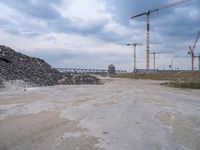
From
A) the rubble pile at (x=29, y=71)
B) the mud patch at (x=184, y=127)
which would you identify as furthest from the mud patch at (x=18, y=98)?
the rubble pile at (x=29, y=71)

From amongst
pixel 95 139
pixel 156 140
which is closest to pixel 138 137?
pixel 156 140

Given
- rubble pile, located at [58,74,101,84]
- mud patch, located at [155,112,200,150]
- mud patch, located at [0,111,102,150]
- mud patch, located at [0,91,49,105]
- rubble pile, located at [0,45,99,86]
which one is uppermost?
rubble pile, located at [0,45,99,86]

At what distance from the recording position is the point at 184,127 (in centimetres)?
1355

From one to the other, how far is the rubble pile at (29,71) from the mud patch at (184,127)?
21710 millimetres

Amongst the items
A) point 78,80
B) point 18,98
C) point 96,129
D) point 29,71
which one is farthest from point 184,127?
point 78,80

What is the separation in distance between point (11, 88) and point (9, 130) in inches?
865

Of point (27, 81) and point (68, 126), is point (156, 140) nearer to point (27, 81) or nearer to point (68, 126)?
point (68, 126)

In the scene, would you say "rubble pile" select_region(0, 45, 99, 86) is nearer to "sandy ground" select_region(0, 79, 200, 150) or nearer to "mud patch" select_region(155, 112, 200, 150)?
"sandy ground" select_region(0, 79, 200, 150)

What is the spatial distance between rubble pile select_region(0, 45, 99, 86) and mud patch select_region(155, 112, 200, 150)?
2171 cm

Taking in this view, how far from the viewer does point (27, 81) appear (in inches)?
1549

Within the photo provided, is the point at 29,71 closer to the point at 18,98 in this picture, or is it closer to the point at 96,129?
the point at 18,98

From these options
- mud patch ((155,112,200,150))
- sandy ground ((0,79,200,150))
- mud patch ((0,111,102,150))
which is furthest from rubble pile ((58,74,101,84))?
mud patch ((0,111,102,150))

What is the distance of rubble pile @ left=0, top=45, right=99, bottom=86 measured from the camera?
131 ft

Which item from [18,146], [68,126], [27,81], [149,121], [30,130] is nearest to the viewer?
[18,146]
